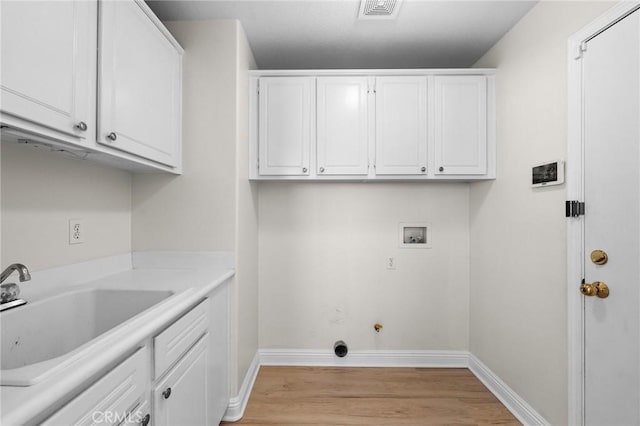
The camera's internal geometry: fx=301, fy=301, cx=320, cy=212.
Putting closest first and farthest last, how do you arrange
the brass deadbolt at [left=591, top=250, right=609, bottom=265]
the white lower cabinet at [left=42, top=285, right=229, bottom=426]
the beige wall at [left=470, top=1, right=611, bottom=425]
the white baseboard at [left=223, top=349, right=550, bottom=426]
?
the white lower cabinet at [left=42, top=285, right=229, bottom=426]
the brass deadbolt at [left=591, top=250, right=609, bottom=265]
the beige wall at [left=470, top=1, right=611, bottom=425]
the white baseboard at [left=223, top=349, right=550, bottom=426]

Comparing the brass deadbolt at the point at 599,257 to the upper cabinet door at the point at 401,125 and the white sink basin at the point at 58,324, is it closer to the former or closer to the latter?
the upper cabinet door at the point at 401,125

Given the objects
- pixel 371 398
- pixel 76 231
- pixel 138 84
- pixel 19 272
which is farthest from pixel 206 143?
pixel 371 398

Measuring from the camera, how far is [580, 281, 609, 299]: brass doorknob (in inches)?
52.9

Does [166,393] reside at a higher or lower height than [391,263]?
lower

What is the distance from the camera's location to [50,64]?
0.97 metres

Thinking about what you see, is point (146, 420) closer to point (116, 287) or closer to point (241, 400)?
point (116, 287)

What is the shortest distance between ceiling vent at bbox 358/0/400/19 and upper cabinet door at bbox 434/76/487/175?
2.05ft

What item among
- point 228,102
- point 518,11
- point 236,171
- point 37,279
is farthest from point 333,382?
point 518,11

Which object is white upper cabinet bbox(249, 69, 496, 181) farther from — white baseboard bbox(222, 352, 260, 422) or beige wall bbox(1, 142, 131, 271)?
white baseboard bbox(222, 352, 260, 422)

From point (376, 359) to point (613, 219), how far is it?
1.90 m

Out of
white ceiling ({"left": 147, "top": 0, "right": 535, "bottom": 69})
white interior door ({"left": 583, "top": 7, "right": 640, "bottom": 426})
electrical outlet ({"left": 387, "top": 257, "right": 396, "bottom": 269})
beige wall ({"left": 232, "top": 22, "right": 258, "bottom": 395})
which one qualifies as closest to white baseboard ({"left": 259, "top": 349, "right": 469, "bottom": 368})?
beige wall ({"left": 232, "top": 22, "right": 258, "bottom": 395})

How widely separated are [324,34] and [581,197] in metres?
1.79

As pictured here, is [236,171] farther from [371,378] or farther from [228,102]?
[371,378]

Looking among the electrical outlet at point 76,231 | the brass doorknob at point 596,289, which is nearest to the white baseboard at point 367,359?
the brass doorknob at point 596,289
